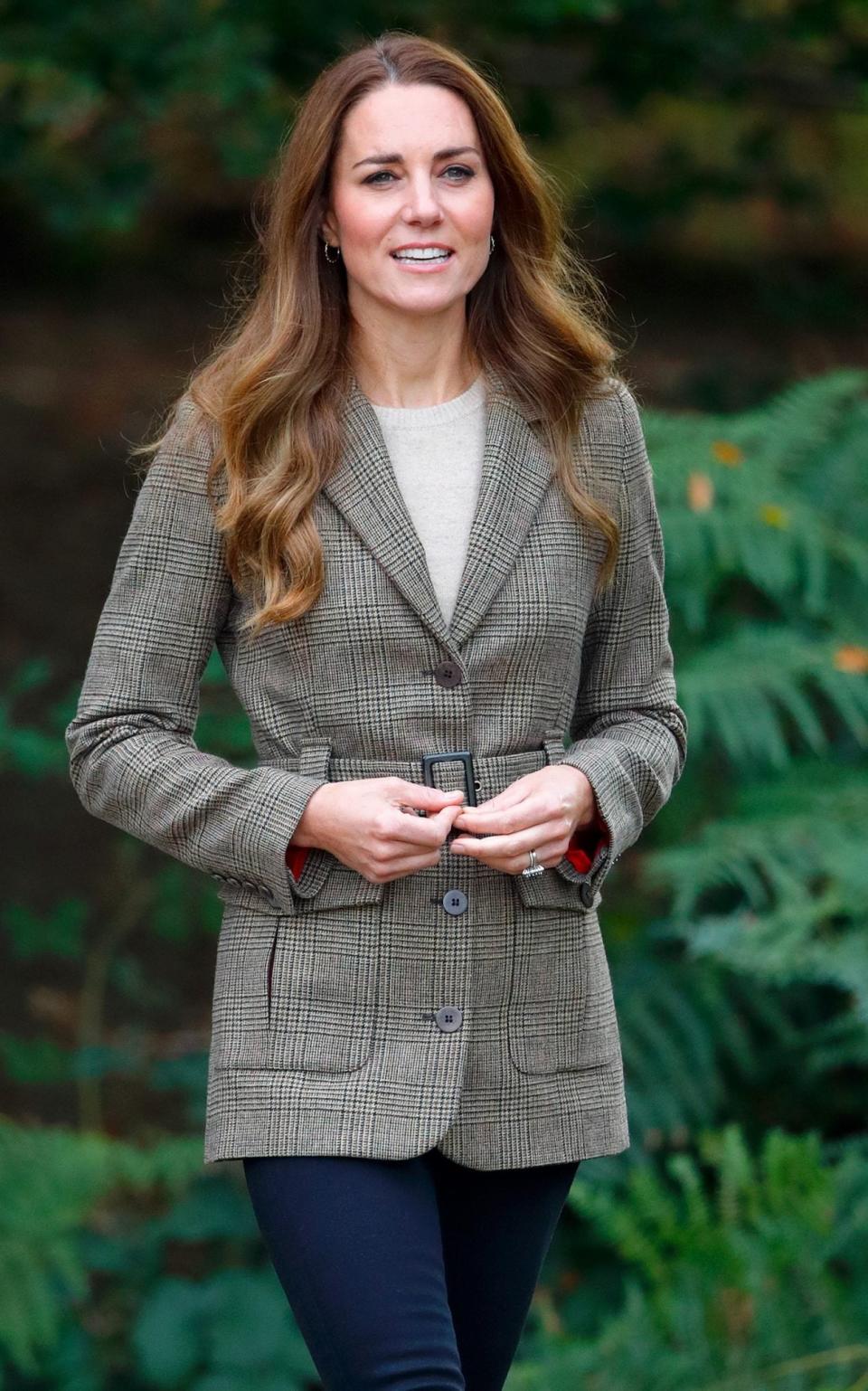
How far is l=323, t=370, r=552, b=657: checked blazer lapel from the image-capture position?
2035mm

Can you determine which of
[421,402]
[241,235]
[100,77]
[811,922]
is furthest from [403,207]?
[241,235]

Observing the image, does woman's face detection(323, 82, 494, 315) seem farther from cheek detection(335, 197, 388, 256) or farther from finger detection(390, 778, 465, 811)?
finger detection(390, 778, 465, 811)

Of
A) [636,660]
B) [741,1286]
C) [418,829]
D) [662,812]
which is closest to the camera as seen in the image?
[418,829]

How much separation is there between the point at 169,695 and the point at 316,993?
0.38 m

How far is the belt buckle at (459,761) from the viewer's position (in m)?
2.00

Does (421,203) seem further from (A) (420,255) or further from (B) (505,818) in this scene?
A: (B) (505,818)

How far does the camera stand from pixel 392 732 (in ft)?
6.68

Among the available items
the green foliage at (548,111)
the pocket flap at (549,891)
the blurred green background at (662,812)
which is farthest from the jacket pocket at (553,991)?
the green foliage at (548,111)

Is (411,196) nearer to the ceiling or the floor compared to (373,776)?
nearer to the ceiling

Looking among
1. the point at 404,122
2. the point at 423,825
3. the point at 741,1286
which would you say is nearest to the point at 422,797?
the point at 423,825

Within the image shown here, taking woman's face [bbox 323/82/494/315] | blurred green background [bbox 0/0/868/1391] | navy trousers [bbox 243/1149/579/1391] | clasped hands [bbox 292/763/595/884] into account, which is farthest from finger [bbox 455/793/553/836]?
blurred green background [bbox 0/0/868/1391]

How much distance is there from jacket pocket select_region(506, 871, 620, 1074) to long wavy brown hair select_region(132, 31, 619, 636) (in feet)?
1.33

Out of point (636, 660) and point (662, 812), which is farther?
point (662, 812)

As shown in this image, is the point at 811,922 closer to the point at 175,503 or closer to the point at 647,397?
the point at 175,503
